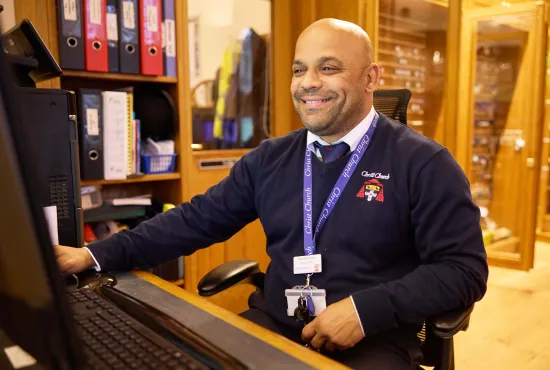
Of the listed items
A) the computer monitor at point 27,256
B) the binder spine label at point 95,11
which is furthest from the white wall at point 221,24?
the computer monitor at point 27,256

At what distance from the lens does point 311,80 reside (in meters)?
1.40

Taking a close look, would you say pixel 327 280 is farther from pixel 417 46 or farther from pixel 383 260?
pixel 417 46

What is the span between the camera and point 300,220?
4.36ft

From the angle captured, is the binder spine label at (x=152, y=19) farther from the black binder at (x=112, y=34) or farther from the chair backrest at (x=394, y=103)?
the chair backrest at (x=394, y=103)

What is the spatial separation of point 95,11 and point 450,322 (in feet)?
6.03

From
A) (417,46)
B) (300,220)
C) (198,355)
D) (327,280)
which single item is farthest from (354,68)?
(417,46)

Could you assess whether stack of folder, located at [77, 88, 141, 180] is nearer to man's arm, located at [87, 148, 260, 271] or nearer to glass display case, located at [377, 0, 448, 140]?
man's arm, located at [87, 148, 260, 271]

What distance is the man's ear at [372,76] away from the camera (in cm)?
144

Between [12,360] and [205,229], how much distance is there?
78 centimetres

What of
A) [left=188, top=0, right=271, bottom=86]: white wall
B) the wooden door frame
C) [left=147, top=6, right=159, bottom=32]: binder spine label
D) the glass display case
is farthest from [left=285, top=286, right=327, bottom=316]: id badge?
the wooden door frame

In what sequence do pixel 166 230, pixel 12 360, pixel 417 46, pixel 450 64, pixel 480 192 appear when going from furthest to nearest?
pixel 480 192
pixel 417 46
pixel 450 64
pixel 166 230
pixel 12 360

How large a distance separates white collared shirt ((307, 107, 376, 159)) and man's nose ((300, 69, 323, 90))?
0.45ft

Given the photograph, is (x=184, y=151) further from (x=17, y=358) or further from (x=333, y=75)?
(x=17, y=358)

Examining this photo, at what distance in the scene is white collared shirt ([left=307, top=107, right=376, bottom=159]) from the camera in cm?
134
